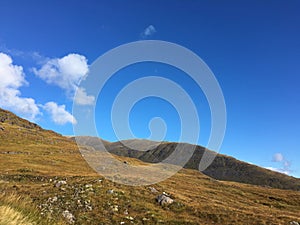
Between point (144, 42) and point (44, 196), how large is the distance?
2150cm

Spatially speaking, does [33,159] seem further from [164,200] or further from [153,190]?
[164,200]

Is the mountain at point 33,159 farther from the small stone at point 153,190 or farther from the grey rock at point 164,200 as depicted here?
the grey rock at point 164,200

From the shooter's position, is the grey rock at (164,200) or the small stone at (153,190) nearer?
the grey rock at (164,200)

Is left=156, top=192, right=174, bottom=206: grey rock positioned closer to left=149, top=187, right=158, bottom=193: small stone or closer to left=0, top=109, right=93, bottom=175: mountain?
left=149, top=187, right=158, bottom=193: small stone

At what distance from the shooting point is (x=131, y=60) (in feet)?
123

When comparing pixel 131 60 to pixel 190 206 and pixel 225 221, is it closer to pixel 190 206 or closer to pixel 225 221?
pixel 190 206

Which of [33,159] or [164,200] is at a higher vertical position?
[164,200]

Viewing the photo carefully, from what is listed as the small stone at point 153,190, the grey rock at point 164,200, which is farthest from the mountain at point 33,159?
the grey rock at point 164,200

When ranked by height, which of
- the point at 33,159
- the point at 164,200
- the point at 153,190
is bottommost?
the point at 33,159

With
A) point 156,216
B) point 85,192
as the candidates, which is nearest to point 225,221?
point 156,216

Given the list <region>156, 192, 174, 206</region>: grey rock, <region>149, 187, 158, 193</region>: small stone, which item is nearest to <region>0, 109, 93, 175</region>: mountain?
<region>149, 187, 158, 193</region>: small stone

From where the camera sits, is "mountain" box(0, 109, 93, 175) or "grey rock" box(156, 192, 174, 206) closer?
"grey rock" box(156, 192, 174, 206)

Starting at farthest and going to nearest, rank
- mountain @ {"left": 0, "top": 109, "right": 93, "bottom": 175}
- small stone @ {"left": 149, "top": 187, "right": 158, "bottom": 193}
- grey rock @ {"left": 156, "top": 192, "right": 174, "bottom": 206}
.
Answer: mountain @ {"left": 0, "top": 109, "right": 93, "bottom": 175}, small stone @ {"left": 149, "top": 187, "right": 158, "bottom": 193}, grey rock @ {"left": 156, "top": 192, "right": 174, "bottom": 206}

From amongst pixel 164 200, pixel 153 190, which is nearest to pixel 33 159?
pixel 153 190
